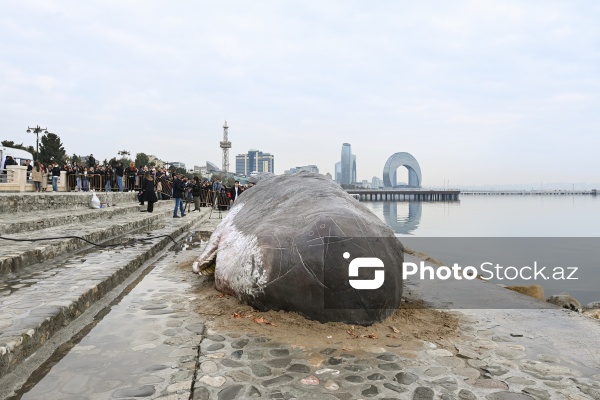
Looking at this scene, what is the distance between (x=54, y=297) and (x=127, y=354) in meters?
1.67

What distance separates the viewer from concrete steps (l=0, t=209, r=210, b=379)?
3.31 m

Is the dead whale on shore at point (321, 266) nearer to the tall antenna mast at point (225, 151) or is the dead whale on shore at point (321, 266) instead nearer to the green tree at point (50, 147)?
the green tree at point (50, 147)

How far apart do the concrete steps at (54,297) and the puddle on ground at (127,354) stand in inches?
9.6

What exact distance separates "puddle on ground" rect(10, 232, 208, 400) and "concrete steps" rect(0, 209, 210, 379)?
0.24m

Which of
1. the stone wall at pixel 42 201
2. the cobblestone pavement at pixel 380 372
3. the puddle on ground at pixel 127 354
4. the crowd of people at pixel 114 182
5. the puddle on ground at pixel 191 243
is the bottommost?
the cobblestone pavement at pixel 380 372

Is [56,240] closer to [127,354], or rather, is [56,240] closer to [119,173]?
[127,354]

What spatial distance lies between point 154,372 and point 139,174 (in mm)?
25724

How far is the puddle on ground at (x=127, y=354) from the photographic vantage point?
9.27 ft

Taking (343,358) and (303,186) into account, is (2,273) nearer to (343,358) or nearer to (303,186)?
(303,186)

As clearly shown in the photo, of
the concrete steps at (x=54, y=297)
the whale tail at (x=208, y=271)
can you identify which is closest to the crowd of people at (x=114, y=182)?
the concrete steps at (x=54, y=297)

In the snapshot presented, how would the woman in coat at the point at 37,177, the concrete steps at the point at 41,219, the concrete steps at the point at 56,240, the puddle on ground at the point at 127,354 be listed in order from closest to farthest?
the puddle on ground at the point at 127,354 < the concrete steps at the point at 56,240 < the concrete steps at the point at 41,219 < the woman in coat at the point at 37,177

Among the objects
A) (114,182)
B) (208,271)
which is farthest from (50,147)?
(208,271)

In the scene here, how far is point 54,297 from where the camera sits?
4.51 m

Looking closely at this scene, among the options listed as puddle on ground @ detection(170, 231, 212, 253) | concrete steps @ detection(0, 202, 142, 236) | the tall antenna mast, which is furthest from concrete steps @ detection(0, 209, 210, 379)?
the tall antenna mast
